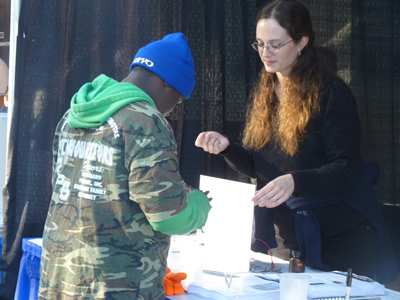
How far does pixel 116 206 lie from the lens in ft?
3.16

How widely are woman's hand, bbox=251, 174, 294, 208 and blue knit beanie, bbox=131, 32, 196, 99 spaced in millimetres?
375

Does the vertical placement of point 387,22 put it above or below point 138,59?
above

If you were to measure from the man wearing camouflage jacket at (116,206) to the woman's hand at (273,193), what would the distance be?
32cm

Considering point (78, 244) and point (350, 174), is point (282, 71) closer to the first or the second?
point (350, 174)

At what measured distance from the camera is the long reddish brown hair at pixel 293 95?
1.54m

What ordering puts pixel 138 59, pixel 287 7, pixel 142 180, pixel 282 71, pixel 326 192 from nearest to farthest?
pixel 142 180 → pixel 138 59 → pixel 326 192 → pixel 287 7 → pixel 282 71

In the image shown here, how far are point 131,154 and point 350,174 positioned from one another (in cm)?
82

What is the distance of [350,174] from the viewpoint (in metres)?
1.45

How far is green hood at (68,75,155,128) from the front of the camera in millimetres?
995

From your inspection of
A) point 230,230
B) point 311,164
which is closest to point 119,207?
point 230,230

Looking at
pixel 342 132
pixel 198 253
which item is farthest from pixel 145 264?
pixel 342 132

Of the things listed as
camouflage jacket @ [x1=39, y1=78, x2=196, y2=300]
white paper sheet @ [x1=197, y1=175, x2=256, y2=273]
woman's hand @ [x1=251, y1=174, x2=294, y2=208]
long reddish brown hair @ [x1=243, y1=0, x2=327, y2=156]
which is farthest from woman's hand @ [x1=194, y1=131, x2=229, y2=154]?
camouflage jacket @ [x1=39, y1=78, x2=196, y2=300]

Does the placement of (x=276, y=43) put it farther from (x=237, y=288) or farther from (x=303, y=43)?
(x=237, y=288)

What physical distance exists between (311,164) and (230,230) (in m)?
0.39
